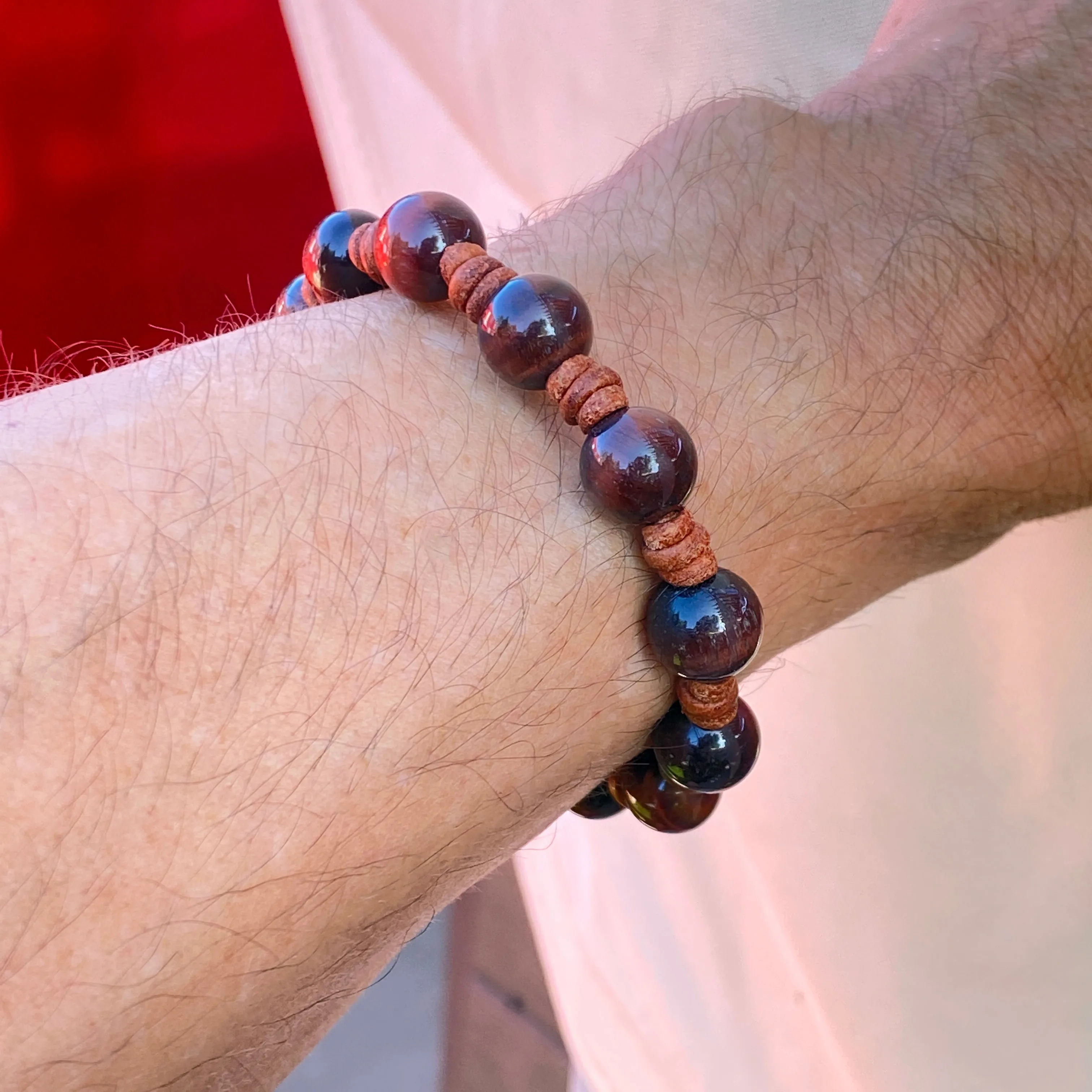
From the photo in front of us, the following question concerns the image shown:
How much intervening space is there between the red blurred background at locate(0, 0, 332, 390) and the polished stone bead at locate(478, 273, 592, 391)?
1108 millimetres

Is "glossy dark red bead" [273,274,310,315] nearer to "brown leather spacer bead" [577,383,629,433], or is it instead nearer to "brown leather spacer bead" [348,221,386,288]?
"brown leather spacer bead" [348,221,386,288]

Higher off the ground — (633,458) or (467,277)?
(467,277)

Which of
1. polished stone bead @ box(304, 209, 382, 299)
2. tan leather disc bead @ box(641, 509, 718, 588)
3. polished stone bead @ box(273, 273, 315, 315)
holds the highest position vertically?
polished stone bead @ box(273, 273, 315, 315)

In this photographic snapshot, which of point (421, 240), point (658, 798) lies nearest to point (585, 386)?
point (421, 240)

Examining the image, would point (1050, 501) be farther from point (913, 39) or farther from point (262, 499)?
point (262, 499)

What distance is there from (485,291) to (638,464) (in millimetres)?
124

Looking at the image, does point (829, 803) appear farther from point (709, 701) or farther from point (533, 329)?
point (533, 329)

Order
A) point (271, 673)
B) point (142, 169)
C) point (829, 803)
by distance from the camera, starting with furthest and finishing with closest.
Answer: point (142, 169)
point (829, 803)
point (271, 673)

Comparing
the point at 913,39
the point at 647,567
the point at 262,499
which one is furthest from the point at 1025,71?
the point at 262,499

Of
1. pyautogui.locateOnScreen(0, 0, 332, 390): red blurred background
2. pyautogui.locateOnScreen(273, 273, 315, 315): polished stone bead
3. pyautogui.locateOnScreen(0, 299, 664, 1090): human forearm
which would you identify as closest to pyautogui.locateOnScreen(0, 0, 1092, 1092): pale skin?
pyautogui.locateOnScreen(0, 299, 664, 1090): human forearm

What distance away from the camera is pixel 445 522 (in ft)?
1.57

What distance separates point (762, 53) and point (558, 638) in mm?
553

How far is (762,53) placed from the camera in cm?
79

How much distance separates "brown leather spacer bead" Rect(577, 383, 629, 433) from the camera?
0.48 meters
